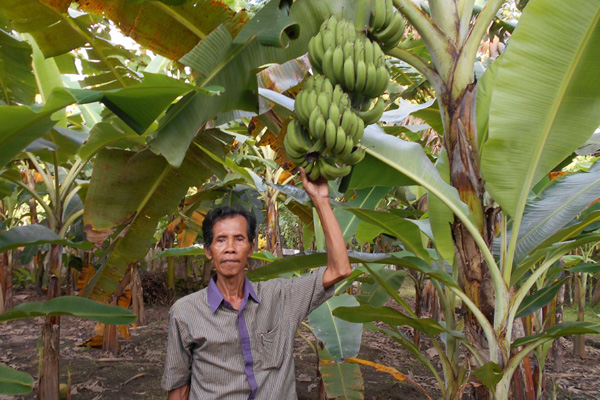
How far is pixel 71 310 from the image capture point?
174cm

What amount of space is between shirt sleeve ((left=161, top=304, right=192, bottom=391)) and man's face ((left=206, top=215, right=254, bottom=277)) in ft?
0.71

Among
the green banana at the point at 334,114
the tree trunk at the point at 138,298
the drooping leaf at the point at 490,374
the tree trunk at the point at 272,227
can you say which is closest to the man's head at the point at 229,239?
the green banana at the point at 334,114

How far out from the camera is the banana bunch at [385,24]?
50.3 inches

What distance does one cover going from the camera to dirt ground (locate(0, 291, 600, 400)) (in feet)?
12.0

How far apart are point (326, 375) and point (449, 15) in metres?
2.02

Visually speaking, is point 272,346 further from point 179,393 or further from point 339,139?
point 339,139

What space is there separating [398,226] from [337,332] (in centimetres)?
80

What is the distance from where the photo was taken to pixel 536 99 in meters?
1.46

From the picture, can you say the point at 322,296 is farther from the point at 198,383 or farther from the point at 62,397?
the point at 62,397

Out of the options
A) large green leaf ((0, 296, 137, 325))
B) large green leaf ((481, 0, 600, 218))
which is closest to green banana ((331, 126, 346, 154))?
large green leaf ((481, 0, 600, 218))

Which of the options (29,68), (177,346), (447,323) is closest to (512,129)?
(447,323)

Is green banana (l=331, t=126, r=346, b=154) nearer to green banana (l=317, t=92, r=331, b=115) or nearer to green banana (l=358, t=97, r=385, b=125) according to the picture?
green banana (l=317, t=92, r=331, b=115)

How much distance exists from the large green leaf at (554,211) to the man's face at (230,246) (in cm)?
109

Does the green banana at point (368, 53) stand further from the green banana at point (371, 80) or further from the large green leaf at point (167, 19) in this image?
the large green leaf at point (167, 19)
